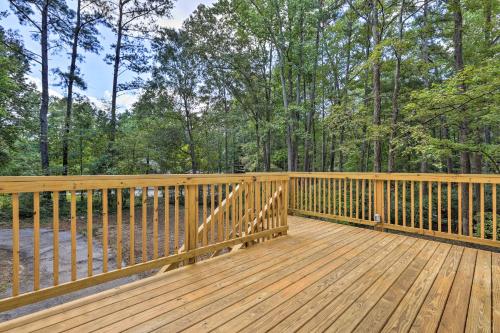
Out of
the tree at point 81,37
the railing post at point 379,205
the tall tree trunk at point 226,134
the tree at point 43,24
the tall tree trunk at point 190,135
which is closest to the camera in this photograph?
the railing post at point 379,205

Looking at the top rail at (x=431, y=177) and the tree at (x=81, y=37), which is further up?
the tree at (x=81, y=37)

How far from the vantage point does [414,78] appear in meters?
9.83

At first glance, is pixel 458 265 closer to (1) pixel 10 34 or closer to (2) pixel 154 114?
(2) pixel 154 114

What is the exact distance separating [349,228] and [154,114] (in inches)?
392

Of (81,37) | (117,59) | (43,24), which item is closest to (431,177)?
(117,59)

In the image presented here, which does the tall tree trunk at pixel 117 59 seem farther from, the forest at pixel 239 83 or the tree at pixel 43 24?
the tree at pixel 43 24

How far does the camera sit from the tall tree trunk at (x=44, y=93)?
8250mm

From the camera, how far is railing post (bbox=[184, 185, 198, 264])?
254 centimetres

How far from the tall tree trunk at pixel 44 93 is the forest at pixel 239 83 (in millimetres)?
53

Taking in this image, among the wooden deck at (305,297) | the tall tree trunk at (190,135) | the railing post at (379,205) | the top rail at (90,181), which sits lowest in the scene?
the wooden deck at (305,297)

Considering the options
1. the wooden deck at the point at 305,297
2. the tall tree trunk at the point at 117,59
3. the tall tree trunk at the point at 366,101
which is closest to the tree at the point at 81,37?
the tall tree trunk at the point at 117,59

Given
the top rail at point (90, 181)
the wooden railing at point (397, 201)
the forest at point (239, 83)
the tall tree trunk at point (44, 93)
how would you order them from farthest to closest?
1. the tall tree trunk at point (44, 93)
2. the forest at point (239, 83)
3. the wooden railing at point (397, 201)
4. the top rail at point (90, 181)

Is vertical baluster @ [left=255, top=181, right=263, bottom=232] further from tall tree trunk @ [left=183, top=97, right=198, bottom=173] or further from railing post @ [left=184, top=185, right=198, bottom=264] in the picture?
tall tree trunk @ [left=183, top=97, right=198, bottom=173]

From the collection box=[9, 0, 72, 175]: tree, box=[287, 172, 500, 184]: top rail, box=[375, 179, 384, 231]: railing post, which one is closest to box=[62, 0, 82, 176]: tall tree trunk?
box=[9, 0, 72, 175]: tree
